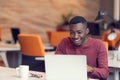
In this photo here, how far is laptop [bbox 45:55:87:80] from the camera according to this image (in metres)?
2.25

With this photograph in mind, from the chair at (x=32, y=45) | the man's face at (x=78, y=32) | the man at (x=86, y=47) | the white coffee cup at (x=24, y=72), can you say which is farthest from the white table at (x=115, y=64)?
the chair at (x=32, y=45)

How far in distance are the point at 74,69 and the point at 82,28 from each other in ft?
2.47

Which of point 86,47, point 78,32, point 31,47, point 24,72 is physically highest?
point 78,32

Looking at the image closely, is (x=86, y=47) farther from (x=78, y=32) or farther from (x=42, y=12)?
(x=42, y=12)

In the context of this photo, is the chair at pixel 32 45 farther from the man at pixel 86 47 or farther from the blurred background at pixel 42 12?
the blurred background at pixel 42 12

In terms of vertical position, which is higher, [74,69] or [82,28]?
[82,28]

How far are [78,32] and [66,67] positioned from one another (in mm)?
710

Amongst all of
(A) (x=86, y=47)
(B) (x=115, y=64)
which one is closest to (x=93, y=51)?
(A) (x=86, y=47)

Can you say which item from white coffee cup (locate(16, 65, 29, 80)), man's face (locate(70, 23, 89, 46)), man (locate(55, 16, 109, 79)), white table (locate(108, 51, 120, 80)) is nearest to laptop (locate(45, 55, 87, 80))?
white coffee cup (locate(16, 65, 29, 80))

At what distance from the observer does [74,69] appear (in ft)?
7.44

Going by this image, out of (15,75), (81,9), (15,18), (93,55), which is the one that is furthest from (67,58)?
(81,9)

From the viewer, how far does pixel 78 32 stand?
2.93 meters

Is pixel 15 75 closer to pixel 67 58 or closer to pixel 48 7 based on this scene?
pixel 67 58

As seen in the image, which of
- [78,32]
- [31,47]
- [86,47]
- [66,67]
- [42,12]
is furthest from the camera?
[42,12]
